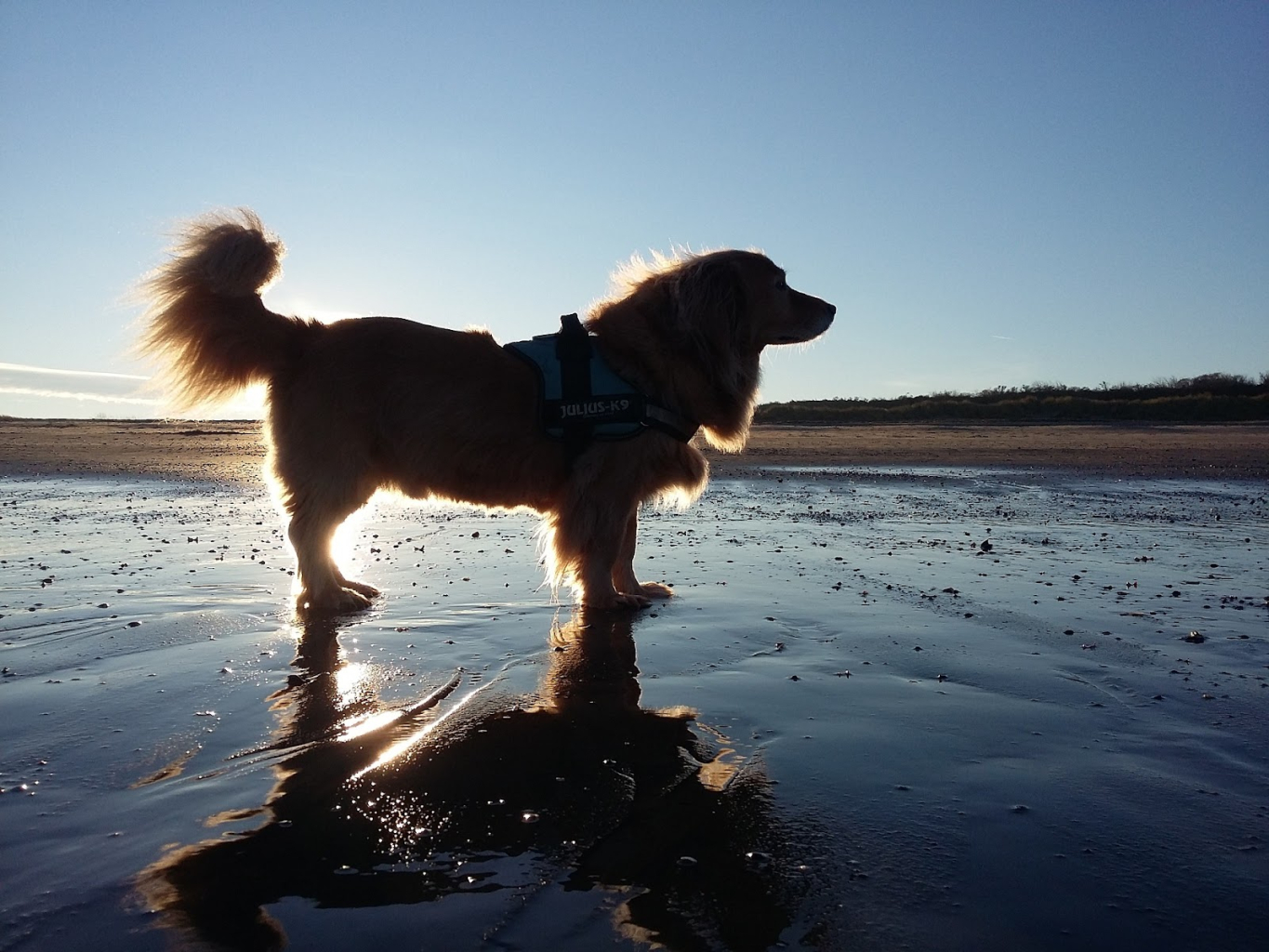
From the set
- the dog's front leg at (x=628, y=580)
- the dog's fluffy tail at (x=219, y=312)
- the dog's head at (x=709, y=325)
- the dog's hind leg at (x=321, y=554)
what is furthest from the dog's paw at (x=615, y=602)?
the dog's fluffy tail at (x=219, y=312)

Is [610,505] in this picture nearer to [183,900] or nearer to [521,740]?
[521,740]

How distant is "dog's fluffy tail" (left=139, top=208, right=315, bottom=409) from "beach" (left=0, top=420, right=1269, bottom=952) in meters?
1.31

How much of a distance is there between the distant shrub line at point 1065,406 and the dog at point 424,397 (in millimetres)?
24978

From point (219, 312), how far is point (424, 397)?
4.19ft

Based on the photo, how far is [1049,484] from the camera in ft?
39.2

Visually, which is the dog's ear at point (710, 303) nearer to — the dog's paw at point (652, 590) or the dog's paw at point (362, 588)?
the dog's paw at point (652, 590)

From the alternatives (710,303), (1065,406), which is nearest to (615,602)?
(710,303)

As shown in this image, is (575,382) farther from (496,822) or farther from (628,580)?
(496,822)

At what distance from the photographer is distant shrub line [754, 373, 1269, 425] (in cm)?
2648

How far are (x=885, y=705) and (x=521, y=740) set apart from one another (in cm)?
125

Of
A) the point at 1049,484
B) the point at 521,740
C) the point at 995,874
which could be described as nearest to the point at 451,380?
the point at 521,740

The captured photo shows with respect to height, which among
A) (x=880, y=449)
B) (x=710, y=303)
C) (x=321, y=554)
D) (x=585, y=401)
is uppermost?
(x=710, y=303)

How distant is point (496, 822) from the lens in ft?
7.02

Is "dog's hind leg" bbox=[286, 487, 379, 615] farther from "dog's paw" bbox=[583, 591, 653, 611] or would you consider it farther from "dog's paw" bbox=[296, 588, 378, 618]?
"dog's paw" bbox=[583, 591, 653, 611]
